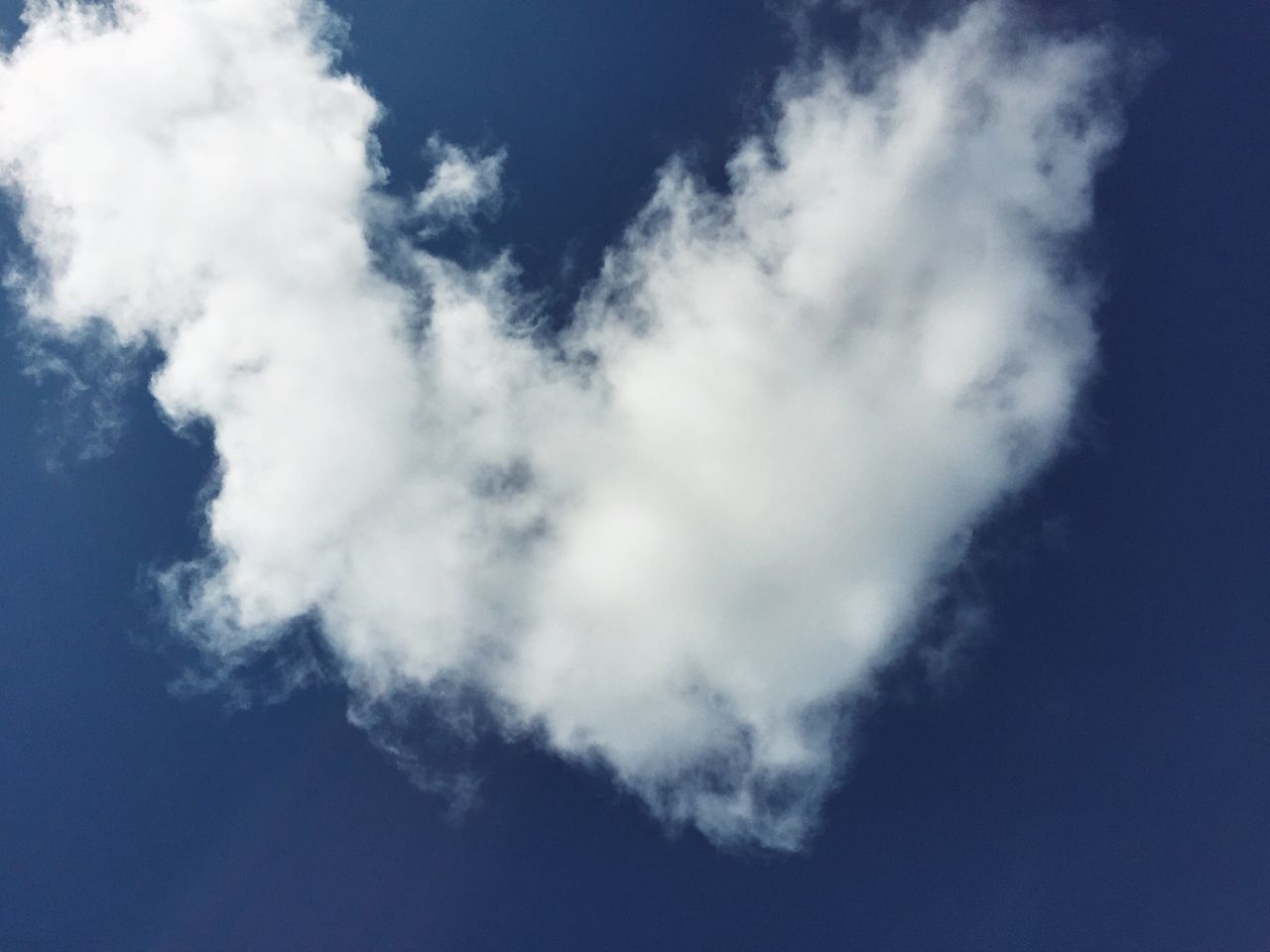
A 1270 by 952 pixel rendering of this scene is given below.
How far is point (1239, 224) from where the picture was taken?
524 feet

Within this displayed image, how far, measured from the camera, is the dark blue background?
522ft

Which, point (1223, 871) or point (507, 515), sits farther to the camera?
point (507, 515)

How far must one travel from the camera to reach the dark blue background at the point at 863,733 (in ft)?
522

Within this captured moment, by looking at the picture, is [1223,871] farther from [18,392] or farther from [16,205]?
[16,205]

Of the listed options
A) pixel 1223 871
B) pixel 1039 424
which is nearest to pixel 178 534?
pixel 1039 424

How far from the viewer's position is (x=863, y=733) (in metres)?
164

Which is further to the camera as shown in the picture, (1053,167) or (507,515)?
(507,515)

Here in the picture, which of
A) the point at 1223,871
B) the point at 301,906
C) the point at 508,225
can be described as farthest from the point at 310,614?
the point at 1223,871

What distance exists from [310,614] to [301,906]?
54.8 meters

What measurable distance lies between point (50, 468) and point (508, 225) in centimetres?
10050

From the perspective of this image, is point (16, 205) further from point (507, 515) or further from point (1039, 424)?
point (1039, 424)

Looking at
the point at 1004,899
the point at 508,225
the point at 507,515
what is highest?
the point at 508,225

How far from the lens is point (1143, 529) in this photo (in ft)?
528

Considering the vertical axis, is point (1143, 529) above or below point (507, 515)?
above
